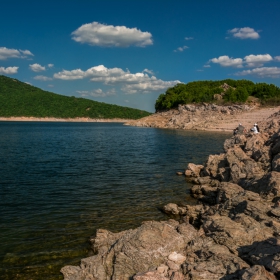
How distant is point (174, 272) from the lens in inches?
328

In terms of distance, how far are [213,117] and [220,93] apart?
65.2ft

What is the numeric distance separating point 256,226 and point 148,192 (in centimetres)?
1026

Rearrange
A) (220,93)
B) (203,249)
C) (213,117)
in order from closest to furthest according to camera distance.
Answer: (203,249) → (213,117) → (220,93)

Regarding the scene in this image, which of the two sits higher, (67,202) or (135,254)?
(135,254)

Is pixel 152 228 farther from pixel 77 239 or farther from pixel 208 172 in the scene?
pixel 208 172

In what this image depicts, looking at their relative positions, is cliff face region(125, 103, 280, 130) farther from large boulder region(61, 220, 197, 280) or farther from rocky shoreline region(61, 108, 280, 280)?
large boulder region(61, 220, 197, 280)

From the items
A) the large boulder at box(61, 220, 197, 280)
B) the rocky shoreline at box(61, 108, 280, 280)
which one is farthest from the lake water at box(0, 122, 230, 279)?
the rocky shoreline at box(61, 108, 280, 280)

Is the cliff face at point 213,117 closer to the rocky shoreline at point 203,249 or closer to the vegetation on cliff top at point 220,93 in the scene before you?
the vegetation on cliff top at point 220,93

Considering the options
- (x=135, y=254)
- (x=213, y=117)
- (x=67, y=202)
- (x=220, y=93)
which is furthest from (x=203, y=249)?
(x=220, y=93)

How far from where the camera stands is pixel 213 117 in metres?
88.4

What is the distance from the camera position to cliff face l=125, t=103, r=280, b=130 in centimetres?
7850

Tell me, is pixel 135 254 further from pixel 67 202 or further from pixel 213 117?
pixel 213 117

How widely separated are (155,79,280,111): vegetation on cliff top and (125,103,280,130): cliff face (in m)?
4.67

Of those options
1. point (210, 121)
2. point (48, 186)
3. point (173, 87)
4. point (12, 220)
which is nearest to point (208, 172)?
point (48, 186)
